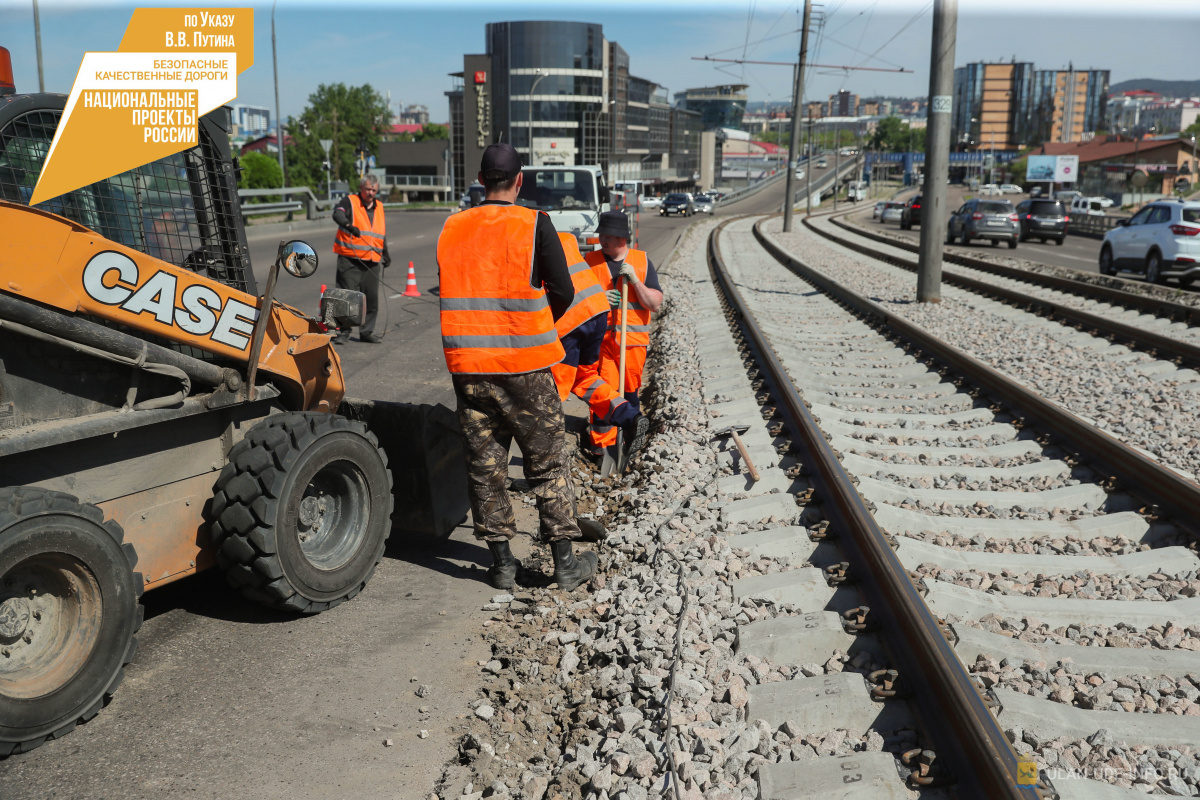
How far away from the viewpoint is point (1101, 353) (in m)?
10.4

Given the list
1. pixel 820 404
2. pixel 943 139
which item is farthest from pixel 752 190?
pixel 820 404

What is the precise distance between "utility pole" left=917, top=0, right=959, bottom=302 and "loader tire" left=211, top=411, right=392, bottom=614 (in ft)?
42.1

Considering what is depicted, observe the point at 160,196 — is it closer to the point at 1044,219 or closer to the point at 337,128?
the point at 1044,219

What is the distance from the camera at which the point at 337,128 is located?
14025 cm

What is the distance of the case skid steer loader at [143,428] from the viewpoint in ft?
10.8

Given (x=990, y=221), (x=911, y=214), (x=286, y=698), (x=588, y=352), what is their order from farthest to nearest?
(x=911, y=214) < (x=990, y=221) < (x=588, y=352) < (x=286, y=698)

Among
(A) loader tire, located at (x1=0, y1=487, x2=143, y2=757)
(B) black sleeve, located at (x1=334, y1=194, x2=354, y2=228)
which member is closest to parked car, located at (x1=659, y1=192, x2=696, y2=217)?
(B) black sleeve, located at (x1=334, y1=194, x2=354, y2=228)

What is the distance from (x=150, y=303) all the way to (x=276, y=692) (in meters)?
1.61

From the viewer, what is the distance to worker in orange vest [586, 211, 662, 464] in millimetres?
6934

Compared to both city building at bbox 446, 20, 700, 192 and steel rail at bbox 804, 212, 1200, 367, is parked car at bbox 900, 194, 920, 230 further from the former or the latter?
city building at bbox 446, 20, 700, 192

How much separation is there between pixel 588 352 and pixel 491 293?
2.25 metres

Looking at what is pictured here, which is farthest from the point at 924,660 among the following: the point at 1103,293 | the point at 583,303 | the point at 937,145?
the point at 1103,293

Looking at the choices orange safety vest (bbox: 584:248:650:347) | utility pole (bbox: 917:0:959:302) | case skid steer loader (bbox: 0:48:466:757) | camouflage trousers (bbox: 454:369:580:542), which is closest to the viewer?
case skid steer loader (bbox: 0:48:466:757)

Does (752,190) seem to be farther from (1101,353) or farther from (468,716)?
(468,716)
